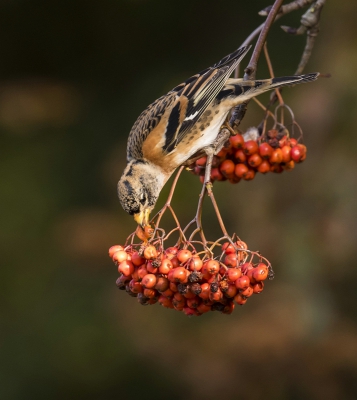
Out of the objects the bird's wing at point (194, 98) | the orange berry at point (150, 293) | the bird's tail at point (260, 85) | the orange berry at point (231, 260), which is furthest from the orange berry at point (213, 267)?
the bird's wing at point (194, 98)

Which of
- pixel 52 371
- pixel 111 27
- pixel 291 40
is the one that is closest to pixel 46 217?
pixel 52 371

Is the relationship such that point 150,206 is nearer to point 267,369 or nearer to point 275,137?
point 275,137

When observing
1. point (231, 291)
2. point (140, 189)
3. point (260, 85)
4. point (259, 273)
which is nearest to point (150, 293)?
point (231, 291)

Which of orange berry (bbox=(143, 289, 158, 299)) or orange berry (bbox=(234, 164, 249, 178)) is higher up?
orange berry (bbox=(234, 164, 249, 178))

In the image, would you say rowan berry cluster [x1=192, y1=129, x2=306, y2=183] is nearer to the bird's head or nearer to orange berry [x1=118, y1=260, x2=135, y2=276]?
the bird's head

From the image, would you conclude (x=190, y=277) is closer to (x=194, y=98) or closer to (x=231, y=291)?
(x=231, y=291)

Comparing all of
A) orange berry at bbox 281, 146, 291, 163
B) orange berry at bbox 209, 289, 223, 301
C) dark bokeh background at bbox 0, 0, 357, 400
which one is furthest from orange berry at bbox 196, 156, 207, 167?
dark bokeh background at bbox 0, 0, 357, 400

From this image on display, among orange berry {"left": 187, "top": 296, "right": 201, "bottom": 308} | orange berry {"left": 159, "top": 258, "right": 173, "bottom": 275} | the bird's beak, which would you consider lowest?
orange berry {"left": 187, "top": 296, "right": 201, "bottom": 308}
